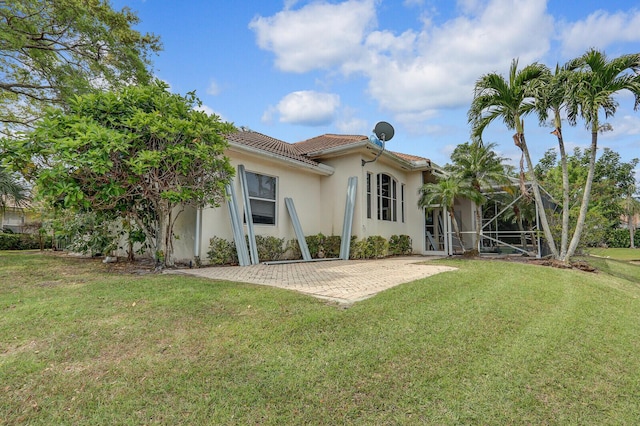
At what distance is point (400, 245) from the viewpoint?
15500 millimetres

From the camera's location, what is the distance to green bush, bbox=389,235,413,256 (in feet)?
49.2

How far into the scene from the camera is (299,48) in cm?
1223

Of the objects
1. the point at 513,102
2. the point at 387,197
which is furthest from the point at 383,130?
the point at 513,102

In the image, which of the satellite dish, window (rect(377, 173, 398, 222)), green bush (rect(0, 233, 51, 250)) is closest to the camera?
the satellite dish

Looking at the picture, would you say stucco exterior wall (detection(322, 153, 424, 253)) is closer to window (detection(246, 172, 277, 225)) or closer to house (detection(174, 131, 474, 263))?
house (detection(174, 131, 474, 263))

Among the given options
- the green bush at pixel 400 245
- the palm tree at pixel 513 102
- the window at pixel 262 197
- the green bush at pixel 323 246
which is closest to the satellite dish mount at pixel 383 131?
the palm tree at pixel 513 102

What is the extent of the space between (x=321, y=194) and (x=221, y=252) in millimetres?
5582

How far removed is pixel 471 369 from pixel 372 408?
4.24 ft

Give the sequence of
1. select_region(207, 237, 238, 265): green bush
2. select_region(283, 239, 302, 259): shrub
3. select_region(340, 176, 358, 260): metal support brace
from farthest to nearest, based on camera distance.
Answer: select_region(340, 176, 358, 260): metal support brace
select_region(283, 239, 302, 259): shrub
select_region(207, 237, 238, 265): green bush

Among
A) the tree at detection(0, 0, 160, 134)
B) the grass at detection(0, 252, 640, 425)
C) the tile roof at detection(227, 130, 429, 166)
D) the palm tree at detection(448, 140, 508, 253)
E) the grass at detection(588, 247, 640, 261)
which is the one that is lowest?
the grass at detection(588, 247, 640, 261)

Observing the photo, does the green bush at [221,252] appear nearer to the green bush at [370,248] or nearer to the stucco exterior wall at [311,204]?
the stucco exterior wall at [311,204]

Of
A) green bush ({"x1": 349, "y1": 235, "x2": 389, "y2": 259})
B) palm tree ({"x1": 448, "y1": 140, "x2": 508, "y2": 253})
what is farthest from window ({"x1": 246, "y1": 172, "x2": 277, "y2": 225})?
palm tree ({"x1": 448, "y1": 140, "x2": 508, "y2": 253})

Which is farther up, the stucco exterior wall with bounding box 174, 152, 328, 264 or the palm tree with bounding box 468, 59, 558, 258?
the palm tree with bounding box 468, 59, 558, 258

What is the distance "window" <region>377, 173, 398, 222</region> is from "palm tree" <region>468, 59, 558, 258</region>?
4.31 metres
